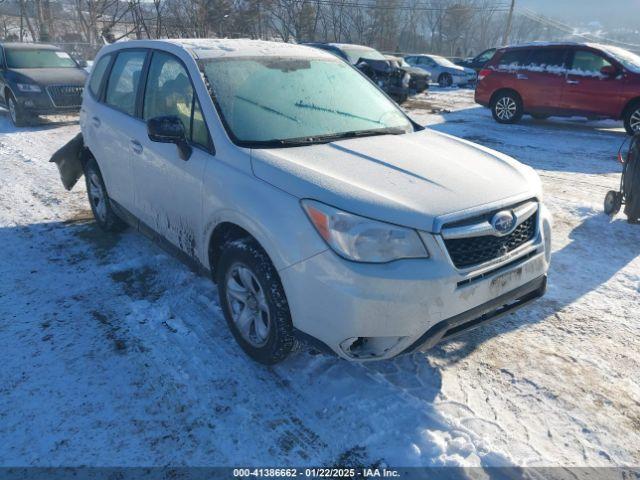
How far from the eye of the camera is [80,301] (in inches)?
151

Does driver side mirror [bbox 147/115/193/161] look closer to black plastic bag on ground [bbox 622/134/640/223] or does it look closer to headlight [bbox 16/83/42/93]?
black plastic bag on ground [bbox 622/134/640/223]

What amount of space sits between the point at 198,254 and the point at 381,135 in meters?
1.56

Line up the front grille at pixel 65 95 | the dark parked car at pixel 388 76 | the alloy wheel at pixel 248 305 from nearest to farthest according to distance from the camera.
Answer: the alloy wheel at pixel 248 305, the front grille at pixel 65 95, the dark parked car at pixel 388 76

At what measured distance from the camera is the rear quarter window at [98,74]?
15.7ft

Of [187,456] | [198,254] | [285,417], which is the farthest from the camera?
[198,254]

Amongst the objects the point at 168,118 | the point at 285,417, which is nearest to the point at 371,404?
the point at 285,417

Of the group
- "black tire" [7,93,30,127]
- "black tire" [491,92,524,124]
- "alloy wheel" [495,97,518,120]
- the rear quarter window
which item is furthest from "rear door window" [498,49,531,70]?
"black tire" [7,93,30,127]

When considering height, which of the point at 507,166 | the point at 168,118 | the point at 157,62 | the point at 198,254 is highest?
the point at 157,62

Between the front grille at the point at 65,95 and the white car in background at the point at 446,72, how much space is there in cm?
1525

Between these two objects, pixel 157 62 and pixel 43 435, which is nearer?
pixel 43 435

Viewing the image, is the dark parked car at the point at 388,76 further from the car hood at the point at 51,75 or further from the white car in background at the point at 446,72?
the car hood at the point at 51,75

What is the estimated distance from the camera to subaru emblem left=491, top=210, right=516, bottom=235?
8.60 ft

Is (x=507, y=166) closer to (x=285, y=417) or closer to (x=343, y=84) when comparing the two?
(x=343, y=84)

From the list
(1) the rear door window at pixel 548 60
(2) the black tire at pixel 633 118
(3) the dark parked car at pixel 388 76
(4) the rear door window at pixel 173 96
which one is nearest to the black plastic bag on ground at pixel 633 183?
(4) the rear door window at pixel 173 96
